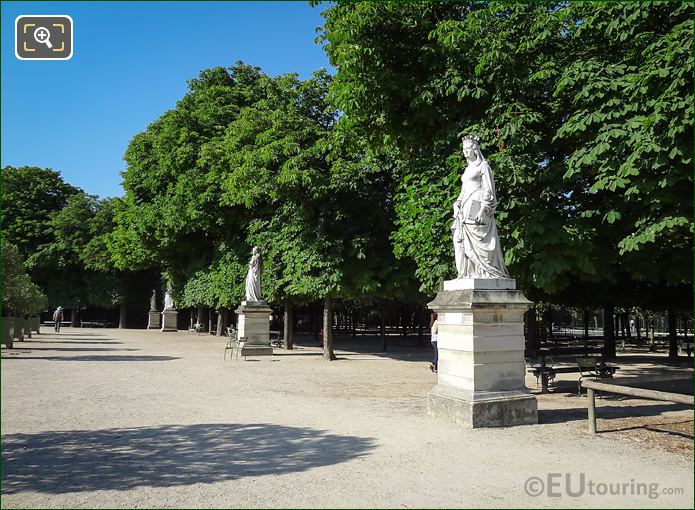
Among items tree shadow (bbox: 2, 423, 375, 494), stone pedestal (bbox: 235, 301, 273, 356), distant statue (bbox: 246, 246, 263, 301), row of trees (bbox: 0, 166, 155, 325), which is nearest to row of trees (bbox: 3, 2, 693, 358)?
distant statue (bbox: 246, 246, 263, 301)

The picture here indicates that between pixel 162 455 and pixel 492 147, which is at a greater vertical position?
pixel 492 147

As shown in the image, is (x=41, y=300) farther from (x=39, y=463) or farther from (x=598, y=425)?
(x=598, y=425)

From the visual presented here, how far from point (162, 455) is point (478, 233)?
5.84 metres

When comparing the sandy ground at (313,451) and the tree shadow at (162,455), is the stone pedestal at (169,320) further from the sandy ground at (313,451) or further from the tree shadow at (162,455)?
the tree shadow at (162,455)

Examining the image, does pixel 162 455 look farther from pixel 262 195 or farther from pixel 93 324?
pixel 93 324

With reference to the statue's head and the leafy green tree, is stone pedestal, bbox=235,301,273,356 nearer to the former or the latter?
the statue's head

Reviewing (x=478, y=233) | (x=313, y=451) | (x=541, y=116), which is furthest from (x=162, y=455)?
(x=541, y=116)

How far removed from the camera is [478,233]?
30.3ft

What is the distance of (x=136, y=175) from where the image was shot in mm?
35531

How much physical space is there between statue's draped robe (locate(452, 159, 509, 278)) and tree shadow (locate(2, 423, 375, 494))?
11.2 feet

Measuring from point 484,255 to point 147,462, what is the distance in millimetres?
5906

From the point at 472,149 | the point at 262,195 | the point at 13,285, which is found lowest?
the point at 13,285

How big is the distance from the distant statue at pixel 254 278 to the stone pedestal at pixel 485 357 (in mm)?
13354

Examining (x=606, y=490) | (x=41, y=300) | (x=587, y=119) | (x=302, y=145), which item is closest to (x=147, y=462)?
(x=606, y=490)
